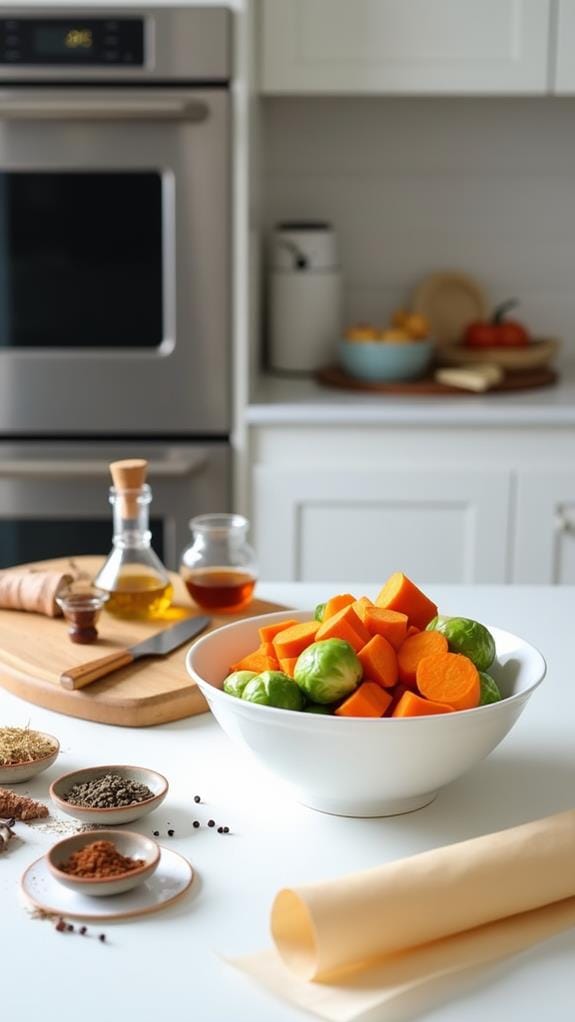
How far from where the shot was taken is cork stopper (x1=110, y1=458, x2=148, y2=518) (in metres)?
1.52

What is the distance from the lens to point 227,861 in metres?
0.95

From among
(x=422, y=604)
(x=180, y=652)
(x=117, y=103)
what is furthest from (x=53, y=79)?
(x=422, y=604)

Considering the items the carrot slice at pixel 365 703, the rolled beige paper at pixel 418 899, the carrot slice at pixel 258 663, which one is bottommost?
the rolled beige paper at pixel 418 899

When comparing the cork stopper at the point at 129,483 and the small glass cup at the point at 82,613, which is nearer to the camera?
the small glass cup at the point at 82,613

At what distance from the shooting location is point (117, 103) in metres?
2.38

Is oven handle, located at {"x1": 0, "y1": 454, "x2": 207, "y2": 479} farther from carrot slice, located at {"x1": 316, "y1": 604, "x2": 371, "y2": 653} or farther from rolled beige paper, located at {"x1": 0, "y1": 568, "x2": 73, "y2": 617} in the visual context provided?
carrot slice, located at {"x1": 316, "y1": 604, "x2": 371, "y2": 653}

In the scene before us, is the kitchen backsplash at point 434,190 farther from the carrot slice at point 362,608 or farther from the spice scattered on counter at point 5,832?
the spice scattered on counter at point 5,832

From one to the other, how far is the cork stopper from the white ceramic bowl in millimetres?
507

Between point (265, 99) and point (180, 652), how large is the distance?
1.96 meters

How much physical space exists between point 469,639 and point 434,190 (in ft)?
7.18

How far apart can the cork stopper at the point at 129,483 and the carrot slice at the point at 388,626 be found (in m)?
0.55

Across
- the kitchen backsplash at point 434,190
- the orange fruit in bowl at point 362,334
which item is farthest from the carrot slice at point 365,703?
the kitchen backsplash at point 434,190

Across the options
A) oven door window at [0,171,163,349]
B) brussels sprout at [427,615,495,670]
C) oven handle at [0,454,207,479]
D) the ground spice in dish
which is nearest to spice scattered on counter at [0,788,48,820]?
the ground spice in dish

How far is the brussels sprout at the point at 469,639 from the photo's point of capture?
1051mm
